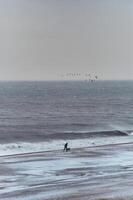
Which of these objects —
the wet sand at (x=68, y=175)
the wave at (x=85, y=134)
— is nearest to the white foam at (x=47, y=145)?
the wet sand at (x=68, y=175)

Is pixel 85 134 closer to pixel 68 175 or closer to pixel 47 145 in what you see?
pixel 47 145

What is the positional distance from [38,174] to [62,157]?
10.4m

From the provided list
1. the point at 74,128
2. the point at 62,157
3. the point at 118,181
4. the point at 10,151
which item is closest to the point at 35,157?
the point at 62,157

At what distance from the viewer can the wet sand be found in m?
34.8

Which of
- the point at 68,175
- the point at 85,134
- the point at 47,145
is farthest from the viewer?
the point at 85,134

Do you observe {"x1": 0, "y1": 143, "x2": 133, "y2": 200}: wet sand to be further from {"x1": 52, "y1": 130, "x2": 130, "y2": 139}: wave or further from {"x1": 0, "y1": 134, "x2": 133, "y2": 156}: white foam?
{"x1": 52, "y1": 130, "x2": 130, "y2": 139}: wave

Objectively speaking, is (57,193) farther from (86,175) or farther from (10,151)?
(10,151)

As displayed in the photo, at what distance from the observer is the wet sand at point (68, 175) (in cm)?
3475

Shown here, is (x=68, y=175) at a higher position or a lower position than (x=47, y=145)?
lower

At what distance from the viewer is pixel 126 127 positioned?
95.3 meters

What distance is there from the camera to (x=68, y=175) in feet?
136

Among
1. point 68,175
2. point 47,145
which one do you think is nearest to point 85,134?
point 47,145

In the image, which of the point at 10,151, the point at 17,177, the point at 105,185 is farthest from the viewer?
the point at 10,151

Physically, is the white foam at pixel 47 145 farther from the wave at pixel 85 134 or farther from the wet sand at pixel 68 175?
the wave at pixel 85 134
